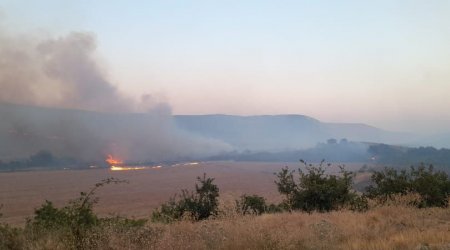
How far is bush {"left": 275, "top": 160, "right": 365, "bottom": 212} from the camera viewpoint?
17672 millimetres

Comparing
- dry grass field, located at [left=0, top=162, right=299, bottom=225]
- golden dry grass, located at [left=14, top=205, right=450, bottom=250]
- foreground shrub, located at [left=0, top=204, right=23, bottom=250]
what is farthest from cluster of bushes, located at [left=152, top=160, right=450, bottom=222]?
dry grass field, located at [left=0, top=162, right=299, bottom=225]

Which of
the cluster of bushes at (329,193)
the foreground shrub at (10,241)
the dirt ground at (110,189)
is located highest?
the foreground shrub at (10,241)

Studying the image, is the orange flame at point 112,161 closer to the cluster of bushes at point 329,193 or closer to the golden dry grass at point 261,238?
the cluster of bushes at point 329,193

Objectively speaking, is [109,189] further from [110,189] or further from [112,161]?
[112,161]

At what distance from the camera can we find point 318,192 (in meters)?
17.7

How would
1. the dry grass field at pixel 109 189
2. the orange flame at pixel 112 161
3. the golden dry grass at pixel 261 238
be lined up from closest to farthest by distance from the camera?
1. the golden dry grass at pixel 261 238
2. the dry grass field at pixel 109 189
3. the orange flame at pixel 112 161

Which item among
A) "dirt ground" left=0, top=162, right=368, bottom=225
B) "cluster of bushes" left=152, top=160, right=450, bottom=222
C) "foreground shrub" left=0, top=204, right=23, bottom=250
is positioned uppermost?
"foreground shrub" left=0, top=204, right=23, bottom=250

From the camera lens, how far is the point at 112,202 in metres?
50.6

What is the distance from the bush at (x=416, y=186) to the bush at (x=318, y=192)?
1.48 metres

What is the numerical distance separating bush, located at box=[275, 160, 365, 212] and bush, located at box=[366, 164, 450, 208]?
1.48 m

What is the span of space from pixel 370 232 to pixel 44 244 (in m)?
7.05

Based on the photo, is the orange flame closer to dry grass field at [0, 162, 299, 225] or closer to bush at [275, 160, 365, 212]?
dry grass field at [0, 162, 299, 225]

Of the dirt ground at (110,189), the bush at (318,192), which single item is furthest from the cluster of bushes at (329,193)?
the dirt ground at (110,189)

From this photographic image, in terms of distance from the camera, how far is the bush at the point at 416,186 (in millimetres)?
17312
